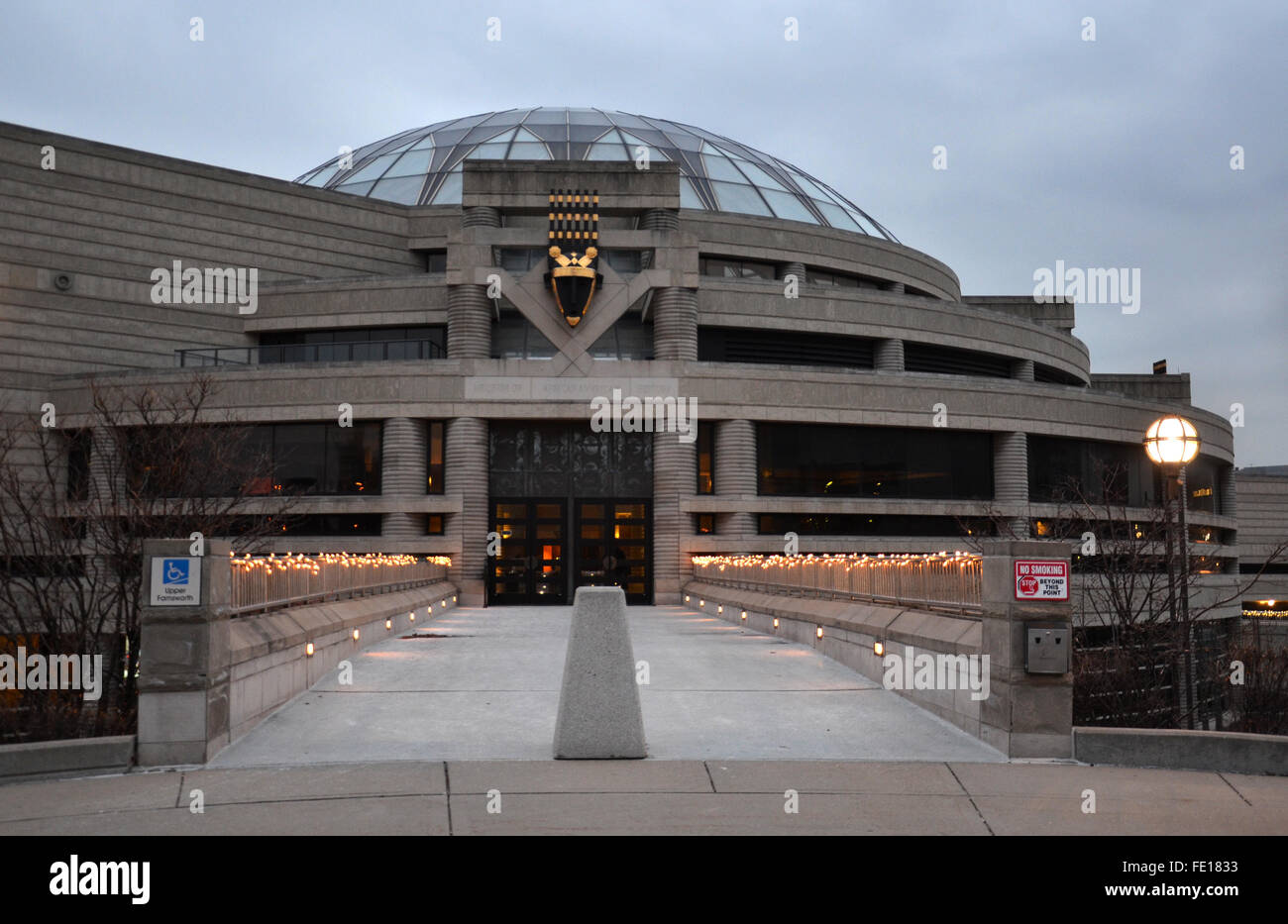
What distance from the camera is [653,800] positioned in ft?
27.8

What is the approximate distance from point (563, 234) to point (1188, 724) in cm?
2890

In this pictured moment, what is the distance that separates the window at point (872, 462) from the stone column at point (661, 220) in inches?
319

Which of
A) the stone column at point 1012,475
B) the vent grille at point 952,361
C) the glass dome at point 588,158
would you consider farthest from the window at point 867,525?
the glass dome at point 588,158

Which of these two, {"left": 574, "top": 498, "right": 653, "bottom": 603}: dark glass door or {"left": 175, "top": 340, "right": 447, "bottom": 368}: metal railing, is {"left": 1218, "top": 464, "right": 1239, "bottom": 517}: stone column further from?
{"left": 175, "top": 340, "right": 447, "bottom": 368}: metal railing

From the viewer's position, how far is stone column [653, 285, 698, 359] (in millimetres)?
39031

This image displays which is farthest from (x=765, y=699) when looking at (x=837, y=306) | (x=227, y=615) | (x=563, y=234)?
(x=837, y=306)

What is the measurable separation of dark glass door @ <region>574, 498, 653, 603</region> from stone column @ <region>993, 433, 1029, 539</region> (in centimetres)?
1368

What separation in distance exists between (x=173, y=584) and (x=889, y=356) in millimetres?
Answer: 36468

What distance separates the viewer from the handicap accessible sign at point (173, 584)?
10.1 meters

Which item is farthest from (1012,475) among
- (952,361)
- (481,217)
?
(481,217)

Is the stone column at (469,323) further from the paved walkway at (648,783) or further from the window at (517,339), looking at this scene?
the paved walkway at (648,783)

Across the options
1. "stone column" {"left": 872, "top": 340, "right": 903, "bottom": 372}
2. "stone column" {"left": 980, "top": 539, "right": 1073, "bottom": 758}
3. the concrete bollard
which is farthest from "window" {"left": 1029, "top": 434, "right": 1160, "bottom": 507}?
the concrete bollard

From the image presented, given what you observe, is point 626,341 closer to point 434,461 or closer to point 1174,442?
point 434,461

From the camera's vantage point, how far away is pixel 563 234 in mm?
38562
